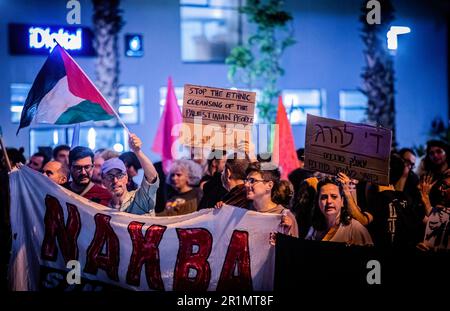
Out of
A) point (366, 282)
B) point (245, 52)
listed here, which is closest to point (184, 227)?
point (366, 282)

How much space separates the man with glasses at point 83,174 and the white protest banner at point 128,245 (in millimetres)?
483

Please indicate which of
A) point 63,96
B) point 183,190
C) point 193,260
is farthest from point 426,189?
point 63,96

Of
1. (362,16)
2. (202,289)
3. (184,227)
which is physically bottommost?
(202,289)

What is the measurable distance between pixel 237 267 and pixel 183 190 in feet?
6.57

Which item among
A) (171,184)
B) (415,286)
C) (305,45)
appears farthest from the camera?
(305,45)

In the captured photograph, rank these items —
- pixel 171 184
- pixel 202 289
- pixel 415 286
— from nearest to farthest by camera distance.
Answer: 1. pixel 415 286
2. pixel 202 289
3. pixel 171 184

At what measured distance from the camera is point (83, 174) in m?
7.62

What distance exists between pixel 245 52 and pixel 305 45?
7.68 ft

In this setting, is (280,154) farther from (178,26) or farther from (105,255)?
(178,26)

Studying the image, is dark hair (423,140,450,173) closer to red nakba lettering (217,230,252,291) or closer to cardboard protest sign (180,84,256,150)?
cardboard protest sign (180,84,256,150)

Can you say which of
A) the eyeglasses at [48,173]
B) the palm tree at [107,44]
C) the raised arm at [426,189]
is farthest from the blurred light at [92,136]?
the palm tree at [107,44]

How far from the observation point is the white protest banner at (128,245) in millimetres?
6812

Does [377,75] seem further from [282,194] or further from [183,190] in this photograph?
[282,194]

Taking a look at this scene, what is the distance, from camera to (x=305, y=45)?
20016 millimetres
